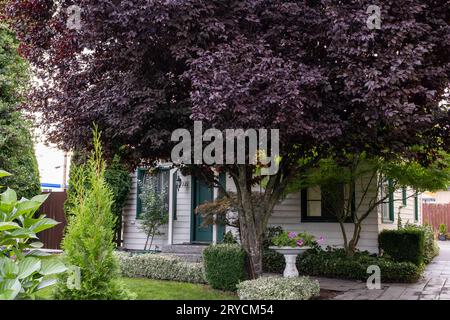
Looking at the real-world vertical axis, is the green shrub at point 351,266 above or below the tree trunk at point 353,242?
below

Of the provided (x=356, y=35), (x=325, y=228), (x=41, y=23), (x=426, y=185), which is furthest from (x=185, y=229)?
(x=356, y=35)

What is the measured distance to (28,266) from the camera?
376cm

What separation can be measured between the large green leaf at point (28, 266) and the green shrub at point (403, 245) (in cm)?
850

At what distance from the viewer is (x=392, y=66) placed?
5543 millimetres

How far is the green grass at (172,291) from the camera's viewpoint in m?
7.62

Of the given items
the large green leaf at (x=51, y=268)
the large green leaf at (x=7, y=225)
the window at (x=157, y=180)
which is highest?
the window at (x=157, y=180)

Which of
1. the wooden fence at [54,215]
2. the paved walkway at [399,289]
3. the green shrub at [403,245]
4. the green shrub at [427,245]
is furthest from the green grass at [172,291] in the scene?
the wooden fence at [54,215]

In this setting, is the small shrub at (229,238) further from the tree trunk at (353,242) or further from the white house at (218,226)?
the tree trunk at (353,242)

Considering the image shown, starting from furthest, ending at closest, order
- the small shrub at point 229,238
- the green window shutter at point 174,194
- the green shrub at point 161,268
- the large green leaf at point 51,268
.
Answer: the green window shutter at point 174,194
the small shrub at point 229,238
the green shrub at point 161,268
the large green leaf at point 51,268

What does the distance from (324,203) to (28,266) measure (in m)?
8.30

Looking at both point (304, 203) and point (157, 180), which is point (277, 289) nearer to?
point (304, 203)

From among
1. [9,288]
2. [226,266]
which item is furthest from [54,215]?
[9,288]

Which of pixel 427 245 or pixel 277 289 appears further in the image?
pixel 427 245

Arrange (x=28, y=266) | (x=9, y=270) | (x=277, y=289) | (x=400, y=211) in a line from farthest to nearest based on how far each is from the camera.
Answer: (x=400, y=211) → (x=277, y=289) → (x=28, y=266) → (x=9, y=270)
